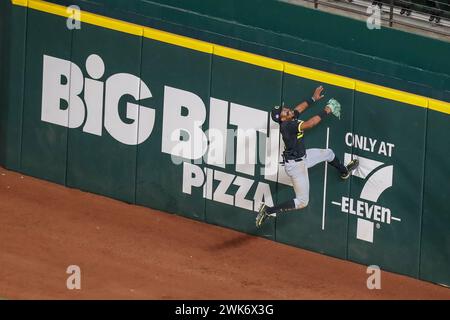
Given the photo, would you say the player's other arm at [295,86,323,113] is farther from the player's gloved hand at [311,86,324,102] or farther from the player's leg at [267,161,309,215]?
the player's leg at [267,161,309,215]

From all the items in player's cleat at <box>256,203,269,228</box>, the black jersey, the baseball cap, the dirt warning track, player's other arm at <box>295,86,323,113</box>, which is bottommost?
the dirt warning track

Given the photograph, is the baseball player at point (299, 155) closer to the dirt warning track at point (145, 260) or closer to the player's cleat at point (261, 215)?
the player's cleat at point (261, 215)

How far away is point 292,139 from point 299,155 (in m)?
0.26

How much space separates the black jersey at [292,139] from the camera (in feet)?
64.0

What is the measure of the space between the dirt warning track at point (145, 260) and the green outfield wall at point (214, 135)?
29 centimetres

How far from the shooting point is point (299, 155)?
19719mm

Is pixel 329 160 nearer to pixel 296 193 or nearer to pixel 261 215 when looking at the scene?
pixel 296 193

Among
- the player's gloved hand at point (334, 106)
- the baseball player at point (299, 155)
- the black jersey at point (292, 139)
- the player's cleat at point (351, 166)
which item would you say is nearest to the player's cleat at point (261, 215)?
the baseball player at point (299, 155)

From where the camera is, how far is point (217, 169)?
20828mm

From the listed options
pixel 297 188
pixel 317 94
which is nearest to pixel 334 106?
pixel 317 94

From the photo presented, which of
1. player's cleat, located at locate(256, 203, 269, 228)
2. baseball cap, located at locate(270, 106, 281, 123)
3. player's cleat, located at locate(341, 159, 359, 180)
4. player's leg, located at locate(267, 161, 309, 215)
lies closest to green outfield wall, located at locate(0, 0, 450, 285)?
player's cleat, located at locate(341, 159, 359, 180)

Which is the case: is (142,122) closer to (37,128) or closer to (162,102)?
(162,102)

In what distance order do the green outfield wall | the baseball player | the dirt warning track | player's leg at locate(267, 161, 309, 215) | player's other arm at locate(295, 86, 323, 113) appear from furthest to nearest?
1. player's leg at locate(267, 161, 309, 215)
2. player's other arm at locate(295, 86, 323, 113)
3. the baseball player
4. the green outfield wall
5. the dirt warning track

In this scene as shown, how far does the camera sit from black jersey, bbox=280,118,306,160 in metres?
19.5
